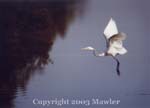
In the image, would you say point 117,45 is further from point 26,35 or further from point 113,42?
point 26,35

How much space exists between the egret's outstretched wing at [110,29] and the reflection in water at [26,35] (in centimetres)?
34

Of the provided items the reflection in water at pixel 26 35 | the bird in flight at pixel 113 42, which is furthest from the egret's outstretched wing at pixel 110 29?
the reflection in water at pixel 26 35

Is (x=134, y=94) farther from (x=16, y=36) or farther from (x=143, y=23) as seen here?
(x=16, y=36)

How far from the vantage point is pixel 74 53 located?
5566 mm

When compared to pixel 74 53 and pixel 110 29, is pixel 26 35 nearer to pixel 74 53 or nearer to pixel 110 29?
pixel 74 53

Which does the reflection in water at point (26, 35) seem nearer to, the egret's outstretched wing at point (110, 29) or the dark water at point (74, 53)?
the dark water at point (74, 53)

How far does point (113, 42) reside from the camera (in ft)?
18.4

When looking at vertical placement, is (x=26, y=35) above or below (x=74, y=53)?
above

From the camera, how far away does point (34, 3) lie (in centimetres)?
559

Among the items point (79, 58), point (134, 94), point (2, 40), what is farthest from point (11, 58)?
point (134, 94)

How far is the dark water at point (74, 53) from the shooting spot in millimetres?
5562

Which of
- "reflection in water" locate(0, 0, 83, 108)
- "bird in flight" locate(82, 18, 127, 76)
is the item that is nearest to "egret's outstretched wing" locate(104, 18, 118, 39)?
"bird in flight" locate(82, 18, 127, 76)

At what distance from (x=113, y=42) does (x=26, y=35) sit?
69cm

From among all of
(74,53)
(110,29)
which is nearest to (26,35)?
(74,53)
